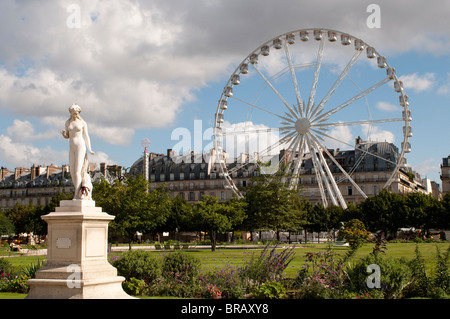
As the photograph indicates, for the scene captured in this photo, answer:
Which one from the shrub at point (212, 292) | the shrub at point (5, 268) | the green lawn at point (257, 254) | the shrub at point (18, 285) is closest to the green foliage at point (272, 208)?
the green lawn at point (257, 254)

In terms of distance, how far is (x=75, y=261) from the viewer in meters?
11.8

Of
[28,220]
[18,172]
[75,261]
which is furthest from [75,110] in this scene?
[18,172]

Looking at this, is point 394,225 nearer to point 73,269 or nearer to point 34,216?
point 34,216

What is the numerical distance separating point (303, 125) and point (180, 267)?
3012 centimetres

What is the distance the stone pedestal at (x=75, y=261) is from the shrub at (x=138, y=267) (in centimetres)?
389

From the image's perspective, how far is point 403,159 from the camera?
4441 centimetres

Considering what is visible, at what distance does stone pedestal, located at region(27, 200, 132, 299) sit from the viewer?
1159cm

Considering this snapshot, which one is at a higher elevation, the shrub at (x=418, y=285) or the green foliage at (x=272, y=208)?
the green foliage at (x=272, y=208)

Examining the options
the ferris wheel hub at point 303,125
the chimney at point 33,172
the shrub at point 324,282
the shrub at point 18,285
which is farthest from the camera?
the chimney at point 33,172

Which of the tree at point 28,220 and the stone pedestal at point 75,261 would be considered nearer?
the stone pedestal at point 75,261

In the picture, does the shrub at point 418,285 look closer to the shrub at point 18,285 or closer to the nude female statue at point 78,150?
the nude female statue at point 78,150

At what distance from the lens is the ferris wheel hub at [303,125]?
45.0m
